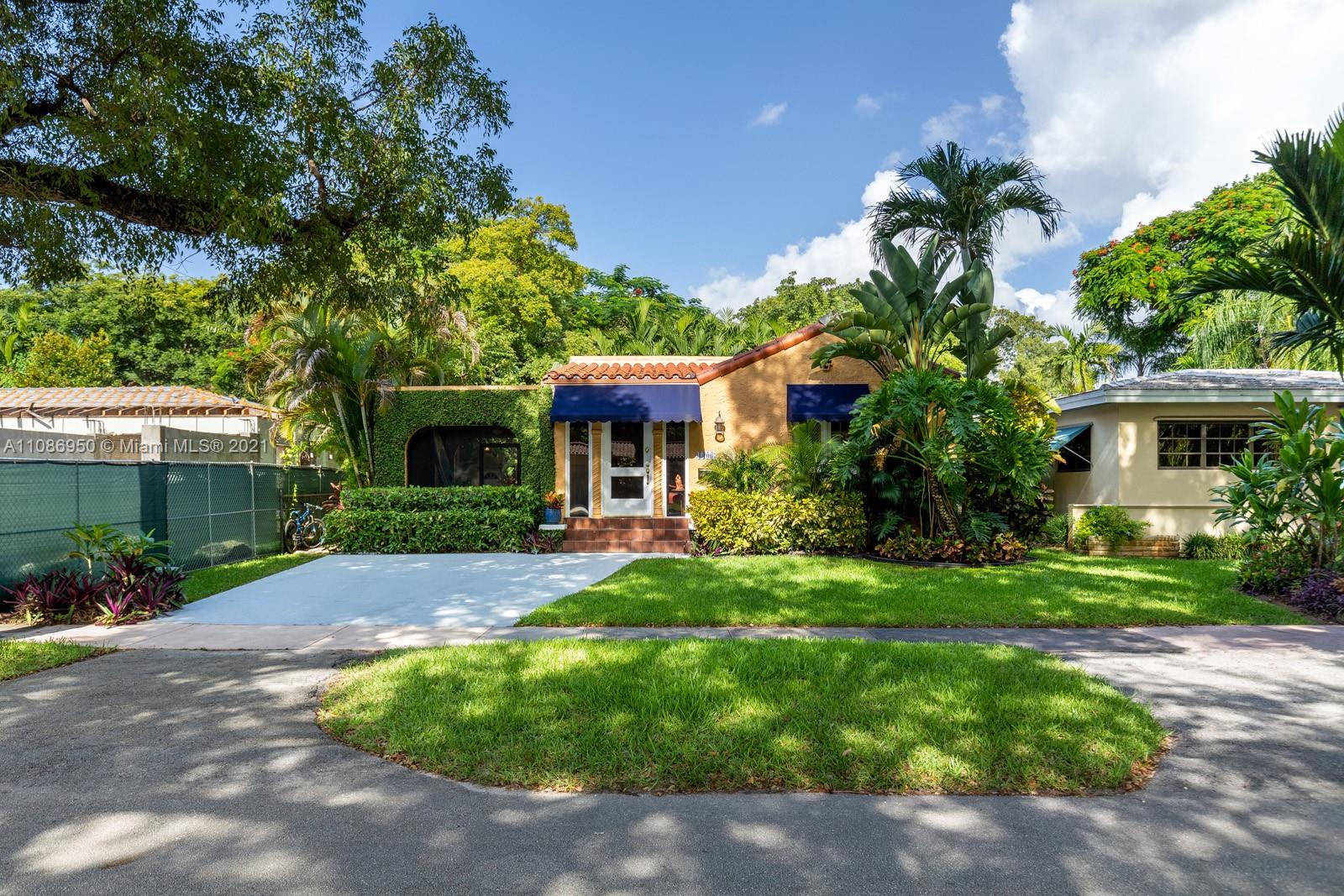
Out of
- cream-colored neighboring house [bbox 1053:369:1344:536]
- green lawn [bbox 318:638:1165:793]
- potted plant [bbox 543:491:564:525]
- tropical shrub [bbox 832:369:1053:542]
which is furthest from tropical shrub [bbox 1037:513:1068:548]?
potted plant [bbox 543:491:564:525]

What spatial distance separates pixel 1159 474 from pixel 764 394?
801cm

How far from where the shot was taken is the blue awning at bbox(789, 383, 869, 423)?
15.0 meters

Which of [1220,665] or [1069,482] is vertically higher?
[1069,482]

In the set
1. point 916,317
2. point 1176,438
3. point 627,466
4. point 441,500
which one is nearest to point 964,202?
point 916,317

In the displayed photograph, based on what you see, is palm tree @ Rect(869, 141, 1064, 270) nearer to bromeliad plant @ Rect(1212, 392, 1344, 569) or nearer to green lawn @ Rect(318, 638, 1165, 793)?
bromeliad plant @ Rect(1212, 392, 1344, 569)

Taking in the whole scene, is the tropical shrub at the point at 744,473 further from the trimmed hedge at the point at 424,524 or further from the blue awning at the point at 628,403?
the trimmed hedge at the point at 424,524

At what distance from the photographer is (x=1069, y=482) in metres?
15.6

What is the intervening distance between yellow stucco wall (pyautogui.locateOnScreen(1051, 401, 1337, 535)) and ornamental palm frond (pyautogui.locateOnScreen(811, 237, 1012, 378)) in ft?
12.2

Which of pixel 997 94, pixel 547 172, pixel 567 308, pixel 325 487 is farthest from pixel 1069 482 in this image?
pixel 567 308

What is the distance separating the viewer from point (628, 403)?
15.3 meters

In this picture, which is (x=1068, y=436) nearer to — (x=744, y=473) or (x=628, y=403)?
(x=744, y=473)

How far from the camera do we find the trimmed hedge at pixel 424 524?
1455cm

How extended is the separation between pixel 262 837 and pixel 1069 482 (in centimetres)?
1635

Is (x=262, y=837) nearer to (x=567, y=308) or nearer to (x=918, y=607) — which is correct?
(x=918, y=607)
